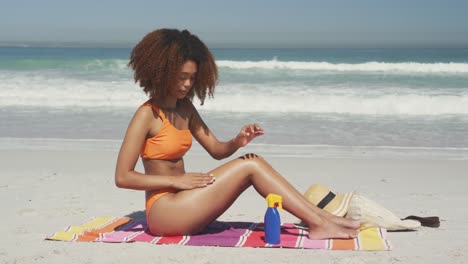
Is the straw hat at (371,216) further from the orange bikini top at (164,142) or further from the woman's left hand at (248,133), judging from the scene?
the orange bikini top at (164,142)

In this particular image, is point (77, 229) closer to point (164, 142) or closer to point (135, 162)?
point (135, 162)

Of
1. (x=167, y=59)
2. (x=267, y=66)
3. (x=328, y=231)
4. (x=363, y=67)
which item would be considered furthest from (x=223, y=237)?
(x=363, y=67)

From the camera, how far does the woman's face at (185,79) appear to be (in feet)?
14.4

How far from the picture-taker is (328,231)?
4621 mm

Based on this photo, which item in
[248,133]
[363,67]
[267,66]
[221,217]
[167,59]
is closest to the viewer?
[167,59]

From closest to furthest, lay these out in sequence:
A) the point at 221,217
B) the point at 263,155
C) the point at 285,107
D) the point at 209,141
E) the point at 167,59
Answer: the point at 167,59
the point at 209,141
the point at 221,217
the point at 263,155
the point at 285,107

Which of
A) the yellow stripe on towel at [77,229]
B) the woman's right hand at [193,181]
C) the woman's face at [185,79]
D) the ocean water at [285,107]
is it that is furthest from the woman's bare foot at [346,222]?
the ocean water at [285,107]

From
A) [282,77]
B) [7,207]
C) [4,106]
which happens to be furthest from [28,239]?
[282,77]

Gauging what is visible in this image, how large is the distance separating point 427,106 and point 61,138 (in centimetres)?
880

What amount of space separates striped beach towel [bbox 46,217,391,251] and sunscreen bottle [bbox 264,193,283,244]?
50 mm

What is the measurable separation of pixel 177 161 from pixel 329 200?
1215 mm

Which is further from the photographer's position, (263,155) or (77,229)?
(263,155)

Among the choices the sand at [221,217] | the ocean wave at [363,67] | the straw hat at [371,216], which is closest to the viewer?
the sand at [221,217]

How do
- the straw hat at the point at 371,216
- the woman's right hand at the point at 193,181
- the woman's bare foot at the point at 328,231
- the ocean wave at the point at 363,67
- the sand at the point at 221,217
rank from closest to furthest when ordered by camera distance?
the sand at the point at 221,217
the woman's right hand at the point at 193,181
the woman's bare foot at the point at 328,231
the straw hat at the point at 371,216
the ocean wave at the point at 363,67
